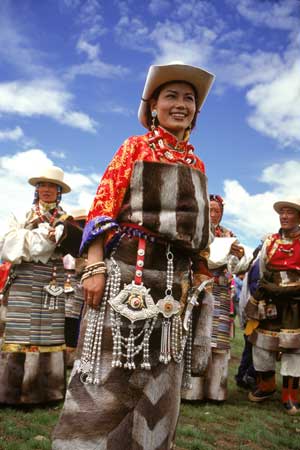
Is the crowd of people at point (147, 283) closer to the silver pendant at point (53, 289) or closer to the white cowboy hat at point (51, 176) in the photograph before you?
the silver pendant at point (53, 289)

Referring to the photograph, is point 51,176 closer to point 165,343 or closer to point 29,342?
point 29,342

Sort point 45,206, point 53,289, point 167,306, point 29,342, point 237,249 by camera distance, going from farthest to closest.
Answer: point 237,249
point 45,206
point 53,289
point 29,342
point 167,306

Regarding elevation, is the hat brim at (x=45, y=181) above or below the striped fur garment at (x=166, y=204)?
above

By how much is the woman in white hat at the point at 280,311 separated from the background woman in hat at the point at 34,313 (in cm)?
296

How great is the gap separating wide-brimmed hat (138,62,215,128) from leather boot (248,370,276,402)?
5.21m

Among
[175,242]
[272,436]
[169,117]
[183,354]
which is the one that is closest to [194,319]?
[183,354]

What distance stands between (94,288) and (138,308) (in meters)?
0.26

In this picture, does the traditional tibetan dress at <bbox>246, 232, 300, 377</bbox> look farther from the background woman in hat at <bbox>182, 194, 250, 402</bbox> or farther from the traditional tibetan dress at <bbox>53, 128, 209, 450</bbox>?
the traditional tibetan dress at <bbox>53, 128, 209, 450</bbox>

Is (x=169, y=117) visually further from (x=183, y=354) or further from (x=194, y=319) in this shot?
(x=183, y=354)

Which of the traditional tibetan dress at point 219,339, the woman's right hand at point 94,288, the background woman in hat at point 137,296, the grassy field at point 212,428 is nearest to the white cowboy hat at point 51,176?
the traditional tibetan dress at point 219,339

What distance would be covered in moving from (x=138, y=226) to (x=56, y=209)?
10.9 feet

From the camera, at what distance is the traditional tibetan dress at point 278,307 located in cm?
655

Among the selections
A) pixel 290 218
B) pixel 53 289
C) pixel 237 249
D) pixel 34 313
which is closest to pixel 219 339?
pixel 237 249

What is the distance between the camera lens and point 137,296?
2465 millimetres
